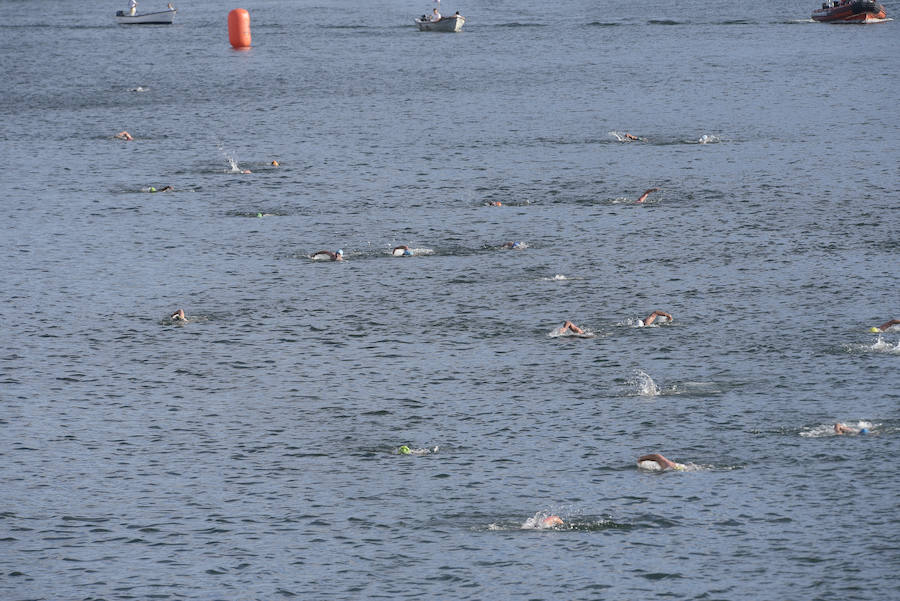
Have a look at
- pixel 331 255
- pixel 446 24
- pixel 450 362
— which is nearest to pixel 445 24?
pixel 446 24

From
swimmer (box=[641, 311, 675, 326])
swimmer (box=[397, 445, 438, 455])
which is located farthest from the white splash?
swimmer (box=[397, 445, 438, 455])

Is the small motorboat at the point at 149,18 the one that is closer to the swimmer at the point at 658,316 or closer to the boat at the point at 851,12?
the boat at the point at 851,12

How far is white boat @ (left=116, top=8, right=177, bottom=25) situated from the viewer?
19350 centimetres

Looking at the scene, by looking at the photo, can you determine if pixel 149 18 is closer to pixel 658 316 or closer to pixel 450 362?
pixel 658 316

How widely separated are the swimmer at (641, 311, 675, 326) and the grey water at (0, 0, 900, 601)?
2.18 feet

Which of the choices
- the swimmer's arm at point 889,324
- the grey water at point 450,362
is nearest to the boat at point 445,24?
the grey water at point 450,362

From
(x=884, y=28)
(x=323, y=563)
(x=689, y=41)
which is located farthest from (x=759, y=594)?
(x=884, y=28)

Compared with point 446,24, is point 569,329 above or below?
below

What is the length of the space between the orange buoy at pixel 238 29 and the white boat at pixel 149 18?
139ft

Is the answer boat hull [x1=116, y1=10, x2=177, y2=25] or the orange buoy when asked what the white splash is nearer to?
the orange buoy

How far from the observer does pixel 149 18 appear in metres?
195

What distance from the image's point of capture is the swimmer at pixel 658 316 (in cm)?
4062

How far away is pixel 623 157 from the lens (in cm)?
7275

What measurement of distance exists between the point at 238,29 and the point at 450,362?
392 feet
